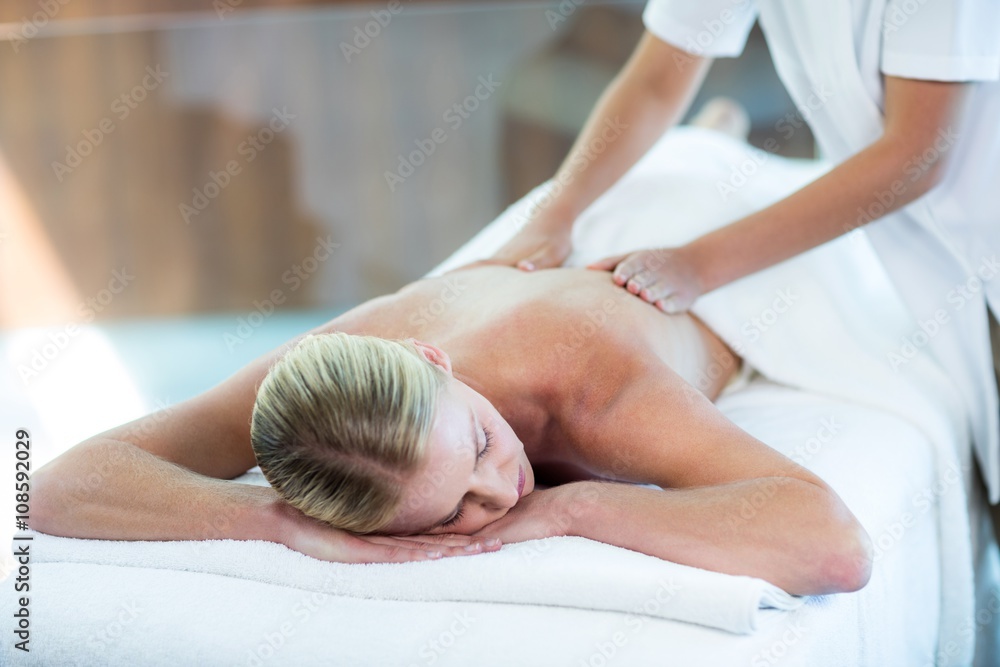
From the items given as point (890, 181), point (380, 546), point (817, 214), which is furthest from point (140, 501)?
point (890, 181)

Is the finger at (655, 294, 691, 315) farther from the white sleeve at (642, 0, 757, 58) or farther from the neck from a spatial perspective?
the white sleeve at (642, 0, 757, 58)

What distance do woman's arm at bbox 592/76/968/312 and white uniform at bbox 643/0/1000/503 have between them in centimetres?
1

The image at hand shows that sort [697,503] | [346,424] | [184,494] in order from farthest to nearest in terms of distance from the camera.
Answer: [184,494] < [697,503] < [346,424]

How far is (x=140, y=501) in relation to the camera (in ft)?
4.23

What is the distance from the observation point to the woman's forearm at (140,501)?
4.13ft

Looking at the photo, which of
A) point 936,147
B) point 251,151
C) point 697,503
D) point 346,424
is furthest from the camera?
point 251,151

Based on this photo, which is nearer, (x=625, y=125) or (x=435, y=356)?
(x=435, y=356)

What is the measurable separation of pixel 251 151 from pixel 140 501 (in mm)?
2298

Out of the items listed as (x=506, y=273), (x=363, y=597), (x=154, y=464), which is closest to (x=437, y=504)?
(x=363, y=597)

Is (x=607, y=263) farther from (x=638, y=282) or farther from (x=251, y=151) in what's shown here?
(x=251, y=151)

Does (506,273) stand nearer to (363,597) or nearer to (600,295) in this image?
(600,295)

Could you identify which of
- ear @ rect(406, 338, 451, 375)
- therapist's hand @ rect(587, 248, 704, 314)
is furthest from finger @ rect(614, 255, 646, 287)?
ear @ rect(406, 338, 451, 375)

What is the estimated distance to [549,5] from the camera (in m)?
3.30

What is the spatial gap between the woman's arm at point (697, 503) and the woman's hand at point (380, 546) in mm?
43
